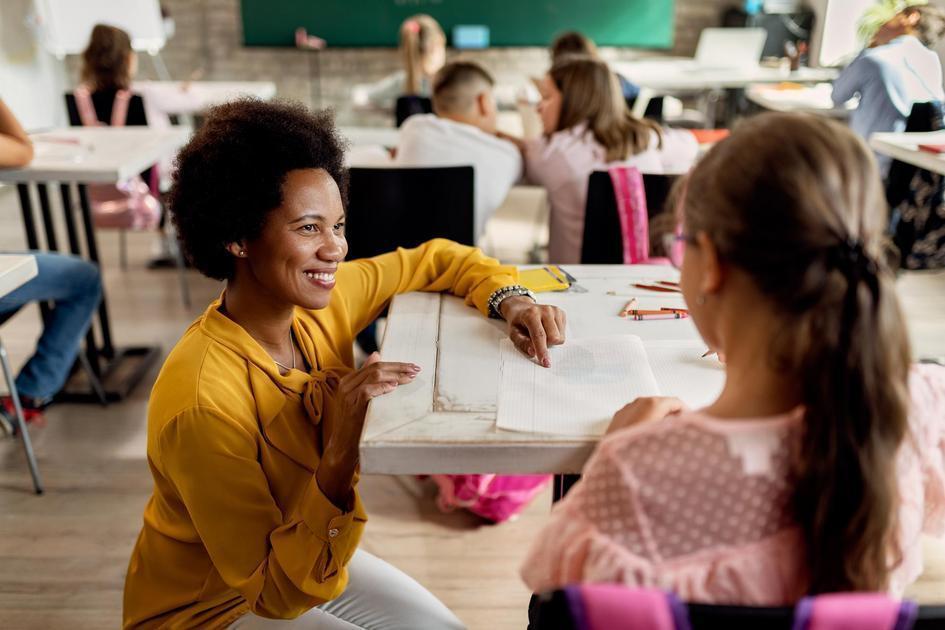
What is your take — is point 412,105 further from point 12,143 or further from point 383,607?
point 383,607

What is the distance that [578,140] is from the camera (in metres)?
2.67

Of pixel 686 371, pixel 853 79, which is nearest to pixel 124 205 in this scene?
pixel 686 371

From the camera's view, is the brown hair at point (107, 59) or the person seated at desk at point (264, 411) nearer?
the person seated at desk at point (264, 411)

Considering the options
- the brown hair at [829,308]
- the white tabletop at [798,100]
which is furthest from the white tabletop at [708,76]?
the brown hair at [829,308]

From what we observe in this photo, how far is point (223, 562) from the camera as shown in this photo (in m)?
1.04

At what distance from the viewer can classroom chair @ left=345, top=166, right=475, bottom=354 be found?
2389mm

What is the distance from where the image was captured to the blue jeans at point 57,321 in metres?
2.46

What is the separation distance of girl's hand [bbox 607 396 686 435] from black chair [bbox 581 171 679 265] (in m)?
1.37

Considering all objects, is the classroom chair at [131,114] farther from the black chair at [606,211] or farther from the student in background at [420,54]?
the black chair at [606,211]

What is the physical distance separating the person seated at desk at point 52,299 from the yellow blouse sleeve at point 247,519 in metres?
1.62

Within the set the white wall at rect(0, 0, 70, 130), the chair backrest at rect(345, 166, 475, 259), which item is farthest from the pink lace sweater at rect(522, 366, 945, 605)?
the white wall at rect(0, 0, 70, 130)

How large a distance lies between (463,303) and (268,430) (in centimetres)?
47

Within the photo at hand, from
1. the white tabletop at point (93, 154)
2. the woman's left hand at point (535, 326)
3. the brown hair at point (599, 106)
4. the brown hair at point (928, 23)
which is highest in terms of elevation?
the brown hair at point (928, 23)

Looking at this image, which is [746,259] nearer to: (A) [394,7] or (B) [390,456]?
(B) [390,456]
